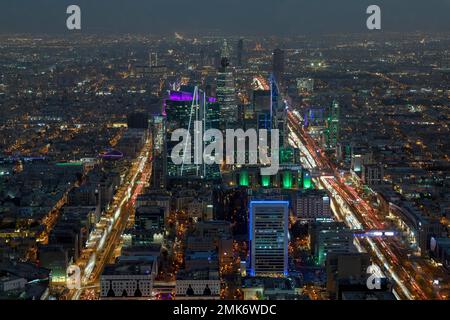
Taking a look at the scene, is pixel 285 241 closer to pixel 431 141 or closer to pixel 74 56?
pixel 74 56

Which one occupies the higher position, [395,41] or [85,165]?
[395,41]

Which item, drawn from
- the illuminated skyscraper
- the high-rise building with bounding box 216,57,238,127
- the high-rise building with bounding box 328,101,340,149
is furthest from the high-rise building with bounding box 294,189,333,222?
the high-rise building with bounding box 216,57,238,127

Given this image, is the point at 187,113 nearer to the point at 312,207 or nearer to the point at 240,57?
the point at 240,57

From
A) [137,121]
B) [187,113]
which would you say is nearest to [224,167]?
[187,113]

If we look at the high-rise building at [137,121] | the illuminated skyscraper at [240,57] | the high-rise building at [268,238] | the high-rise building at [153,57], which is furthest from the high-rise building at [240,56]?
the high-rise building at [268,238]

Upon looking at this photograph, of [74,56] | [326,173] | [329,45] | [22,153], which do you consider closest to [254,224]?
[329,45]
